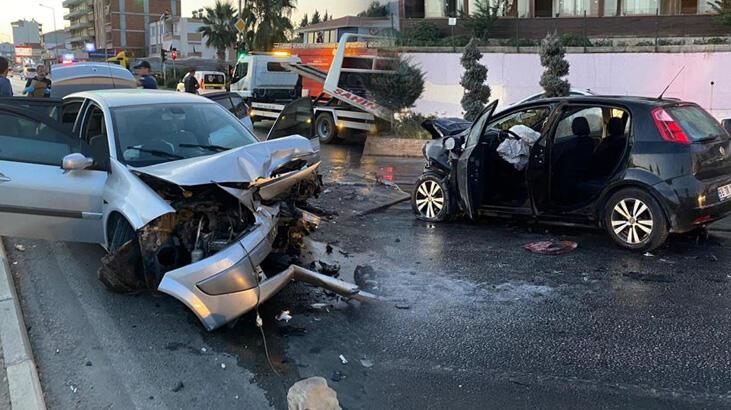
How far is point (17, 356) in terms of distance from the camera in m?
3.98

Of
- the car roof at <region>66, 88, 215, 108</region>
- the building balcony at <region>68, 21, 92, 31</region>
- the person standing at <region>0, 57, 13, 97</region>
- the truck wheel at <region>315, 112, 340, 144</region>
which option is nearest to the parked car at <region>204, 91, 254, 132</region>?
the car roof at <region>66, 88, 215, 108</region>

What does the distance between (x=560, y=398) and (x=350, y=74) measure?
46.4ft

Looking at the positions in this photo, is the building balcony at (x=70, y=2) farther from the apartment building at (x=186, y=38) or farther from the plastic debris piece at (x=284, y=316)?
the plastic debris piece at (x=284, y=316)

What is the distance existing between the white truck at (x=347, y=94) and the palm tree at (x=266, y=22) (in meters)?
29.5

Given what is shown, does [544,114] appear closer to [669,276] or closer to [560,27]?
[669,276]

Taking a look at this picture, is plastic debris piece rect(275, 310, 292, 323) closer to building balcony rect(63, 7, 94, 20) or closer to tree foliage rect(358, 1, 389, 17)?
tree foliage rect(358, 1, 389, 17)

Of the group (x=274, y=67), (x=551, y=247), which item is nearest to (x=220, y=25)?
(x=274, y=67)

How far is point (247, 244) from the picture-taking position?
4414 millimetres

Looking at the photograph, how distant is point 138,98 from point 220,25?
180 ft

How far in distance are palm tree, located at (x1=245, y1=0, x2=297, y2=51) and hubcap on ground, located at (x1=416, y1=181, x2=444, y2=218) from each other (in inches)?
1568

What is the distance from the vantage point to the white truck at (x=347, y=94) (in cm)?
1662

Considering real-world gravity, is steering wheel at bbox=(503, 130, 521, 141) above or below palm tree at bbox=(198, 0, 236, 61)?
below

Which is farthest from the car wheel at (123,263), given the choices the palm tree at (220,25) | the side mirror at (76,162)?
the palm tree at (220,25)

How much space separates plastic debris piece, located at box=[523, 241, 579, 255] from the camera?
6523 mm
